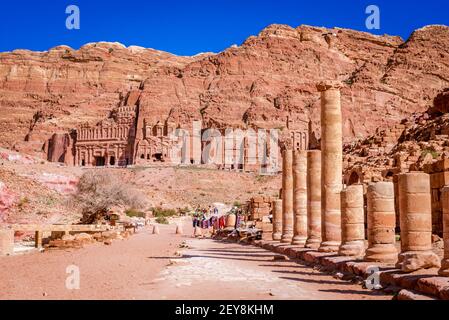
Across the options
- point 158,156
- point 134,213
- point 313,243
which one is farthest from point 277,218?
point 158,156

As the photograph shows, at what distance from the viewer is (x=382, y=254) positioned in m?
11.1

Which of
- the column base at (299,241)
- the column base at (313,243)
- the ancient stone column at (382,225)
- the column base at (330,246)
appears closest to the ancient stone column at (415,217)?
the ancient stone column at (382,225)

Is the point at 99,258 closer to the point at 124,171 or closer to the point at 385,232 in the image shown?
the point at 385,232

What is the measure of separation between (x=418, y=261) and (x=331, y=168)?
5613mm

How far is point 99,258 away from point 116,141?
8270cm

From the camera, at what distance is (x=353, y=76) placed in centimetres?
11244

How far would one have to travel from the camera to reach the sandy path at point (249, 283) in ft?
27.9

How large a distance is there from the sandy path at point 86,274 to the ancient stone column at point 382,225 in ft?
15.3

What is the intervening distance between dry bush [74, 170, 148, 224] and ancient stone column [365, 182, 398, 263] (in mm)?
27946

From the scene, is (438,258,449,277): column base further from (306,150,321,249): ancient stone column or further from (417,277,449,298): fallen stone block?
(306,150,321,249): ancient stone column

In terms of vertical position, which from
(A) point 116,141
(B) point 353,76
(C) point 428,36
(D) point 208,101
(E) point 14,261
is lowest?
(E) point 14,261

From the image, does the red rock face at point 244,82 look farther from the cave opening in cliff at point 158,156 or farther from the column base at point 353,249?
the column base at point 353,249

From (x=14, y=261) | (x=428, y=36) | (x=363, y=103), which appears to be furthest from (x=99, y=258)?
(x=428, y=36)

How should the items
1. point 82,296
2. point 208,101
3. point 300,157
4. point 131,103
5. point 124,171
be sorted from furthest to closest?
point 131,103 → point 208,101 → point 124,171 → point 300,157 → point 82,296
